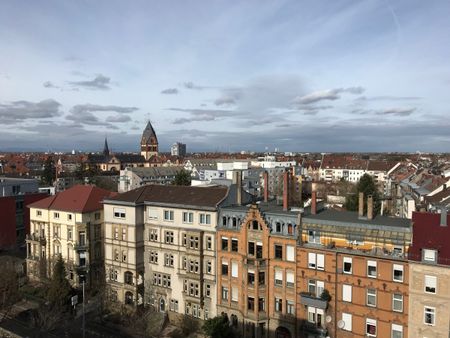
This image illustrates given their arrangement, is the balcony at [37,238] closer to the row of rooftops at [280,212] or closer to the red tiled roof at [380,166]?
the row of rooftops at [280,212]

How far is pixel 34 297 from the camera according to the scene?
2105 inches

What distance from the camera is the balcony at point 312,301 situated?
121ft

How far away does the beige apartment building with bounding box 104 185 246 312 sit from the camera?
45406 mm

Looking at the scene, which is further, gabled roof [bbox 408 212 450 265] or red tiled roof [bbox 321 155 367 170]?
red tiled roof [bbox 321 155 367 170]

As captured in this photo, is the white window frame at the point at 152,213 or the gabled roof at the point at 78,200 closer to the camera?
the white window frame at the point at 152,213

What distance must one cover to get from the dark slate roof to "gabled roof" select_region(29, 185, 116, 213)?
5294 millimetres

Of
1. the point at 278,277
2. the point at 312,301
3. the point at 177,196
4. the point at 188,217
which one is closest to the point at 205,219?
the point at 188,217

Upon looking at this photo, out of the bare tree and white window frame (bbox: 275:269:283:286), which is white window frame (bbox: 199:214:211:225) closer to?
white window frame (bbox: 275:269:283:286)

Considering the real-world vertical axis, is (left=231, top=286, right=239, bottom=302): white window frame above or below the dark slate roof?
below

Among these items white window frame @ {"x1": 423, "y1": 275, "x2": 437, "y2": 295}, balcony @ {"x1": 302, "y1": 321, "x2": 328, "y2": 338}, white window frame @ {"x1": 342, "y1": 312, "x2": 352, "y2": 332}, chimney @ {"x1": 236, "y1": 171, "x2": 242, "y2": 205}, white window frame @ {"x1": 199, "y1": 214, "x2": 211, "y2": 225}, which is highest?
chimney @ {"x1": 236, "y1": 171, "x2": 242, "y2": 205}

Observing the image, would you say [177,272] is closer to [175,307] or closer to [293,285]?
[175,307]

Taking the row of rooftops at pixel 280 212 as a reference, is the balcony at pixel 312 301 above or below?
below

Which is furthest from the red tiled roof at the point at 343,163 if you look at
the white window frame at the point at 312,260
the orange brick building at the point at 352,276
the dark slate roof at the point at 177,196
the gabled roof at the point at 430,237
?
the gabled roof at the point at 430,237

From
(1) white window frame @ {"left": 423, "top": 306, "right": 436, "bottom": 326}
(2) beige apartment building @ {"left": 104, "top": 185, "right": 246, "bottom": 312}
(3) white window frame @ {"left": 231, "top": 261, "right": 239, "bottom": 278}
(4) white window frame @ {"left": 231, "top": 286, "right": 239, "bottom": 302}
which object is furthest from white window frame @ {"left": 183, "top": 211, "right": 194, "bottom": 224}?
(1) white window frame @ {"left": 423, "top": 306, "right": 436, "bottom": 326}
